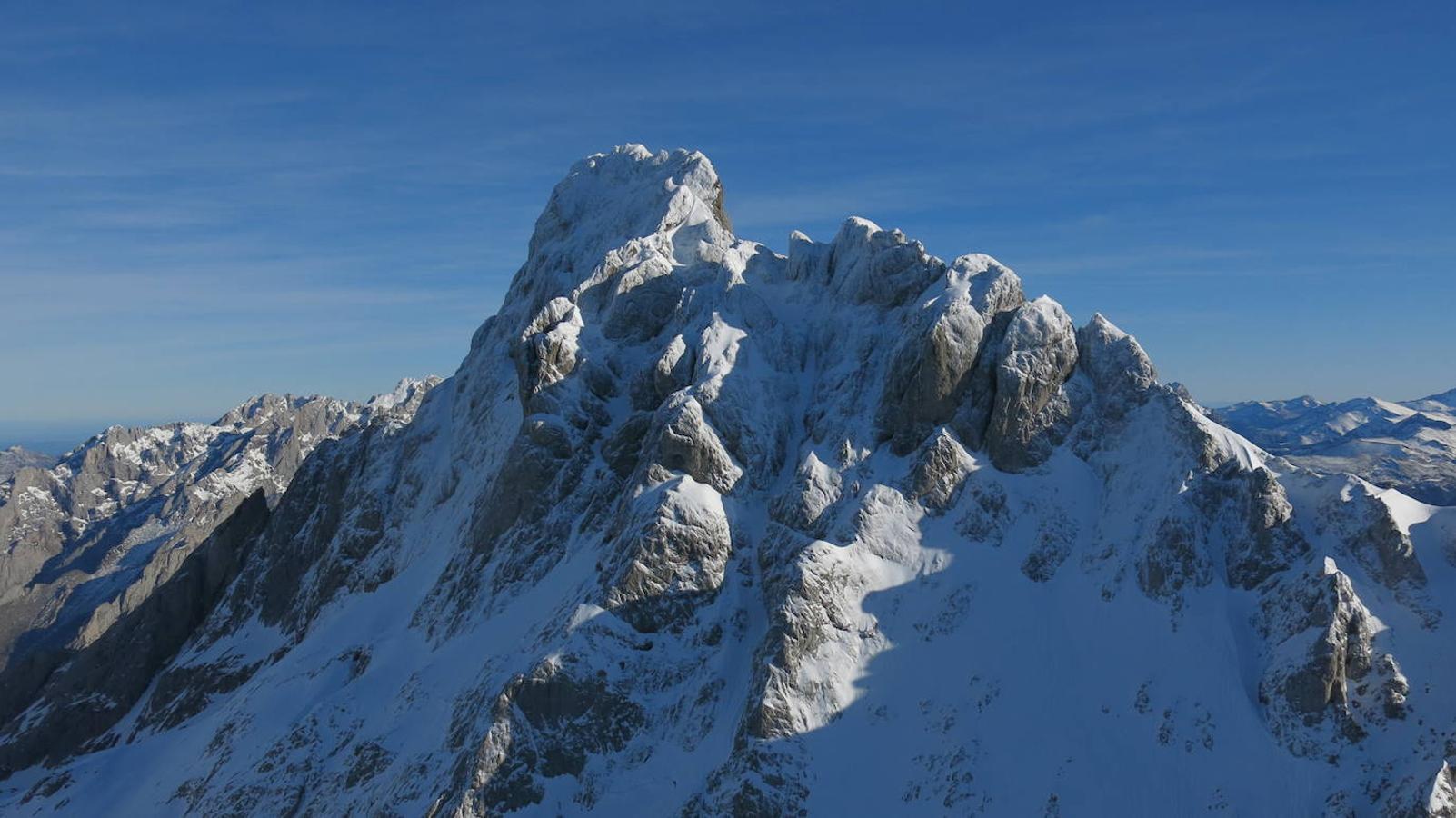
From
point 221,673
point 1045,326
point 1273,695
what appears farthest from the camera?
point 221,673

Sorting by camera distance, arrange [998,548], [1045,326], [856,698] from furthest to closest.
A: [1045,326]
[998,548]
[856,698]

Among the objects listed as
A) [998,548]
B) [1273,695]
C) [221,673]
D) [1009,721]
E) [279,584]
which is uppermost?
[998,548]

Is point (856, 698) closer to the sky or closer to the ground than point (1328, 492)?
closer to the ground

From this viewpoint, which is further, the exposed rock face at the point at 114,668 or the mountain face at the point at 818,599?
the exposed rock face at the point at 114,668

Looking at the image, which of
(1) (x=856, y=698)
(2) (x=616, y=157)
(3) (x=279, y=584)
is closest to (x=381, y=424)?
(3) (x=279, y=584)

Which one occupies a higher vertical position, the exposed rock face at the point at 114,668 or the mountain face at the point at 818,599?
the mountain face at the point at 818,599

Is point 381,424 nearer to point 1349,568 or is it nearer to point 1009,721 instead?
point 1009,721

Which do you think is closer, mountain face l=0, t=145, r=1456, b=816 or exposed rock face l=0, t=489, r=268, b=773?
mountain face l=0, t=145, r=1456, b=816

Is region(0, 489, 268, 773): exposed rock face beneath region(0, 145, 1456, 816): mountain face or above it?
beneath

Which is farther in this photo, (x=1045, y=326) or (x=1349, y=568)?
(x=1045, y=326)
